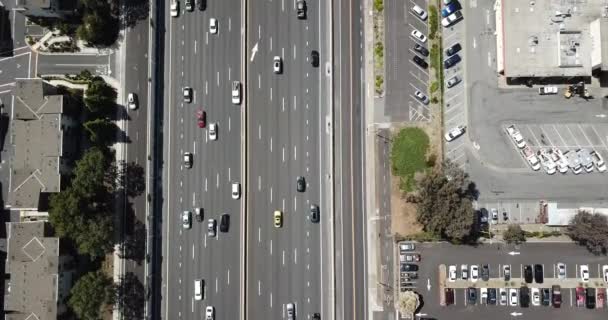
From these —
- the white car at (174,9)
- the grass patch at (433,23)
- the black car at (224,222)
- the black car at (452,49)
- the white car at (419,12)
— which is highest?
the white car at (174,9)

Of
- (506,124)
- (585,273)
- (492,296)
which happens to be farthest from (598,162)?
(492,296)

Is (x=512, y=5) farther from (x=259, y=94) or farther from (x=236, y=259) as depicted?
(x=236, y=259)

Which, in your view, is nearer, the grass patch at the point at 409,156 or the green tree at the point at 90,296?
the green tree at the point at 90,296

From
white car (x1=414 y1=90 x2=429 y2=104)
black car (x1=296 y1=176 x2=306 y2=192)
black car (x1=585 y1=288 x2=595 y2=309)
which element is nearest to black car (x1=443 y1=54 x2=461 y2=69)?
white car (x1=414 y1=90 x2=429 y2=104)

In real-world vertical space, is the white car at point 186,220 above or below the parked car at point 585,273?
above

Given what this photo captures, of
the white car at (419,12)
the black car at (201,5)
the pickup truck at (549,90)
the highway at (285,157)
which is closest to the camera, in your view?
the highway at (285,157)

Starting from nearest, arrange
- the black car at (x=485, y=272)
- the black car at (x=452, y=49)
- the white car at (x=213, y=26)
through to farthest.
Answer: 1. the black car at (x=485, y=272)
2. the black car at (x=452, y=49)
3. the white car at (x=213, y=26)

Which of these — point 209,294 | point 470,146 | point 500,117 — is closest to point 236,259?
point 209,294

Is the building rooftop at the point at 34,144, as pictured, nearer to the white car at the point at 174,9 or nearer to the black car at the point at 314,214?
the white car at the point at 174,9

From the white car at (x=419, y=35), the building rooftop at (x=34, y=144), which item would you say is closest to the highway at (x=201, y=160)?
the building rooftop at (x=34, y=144)
